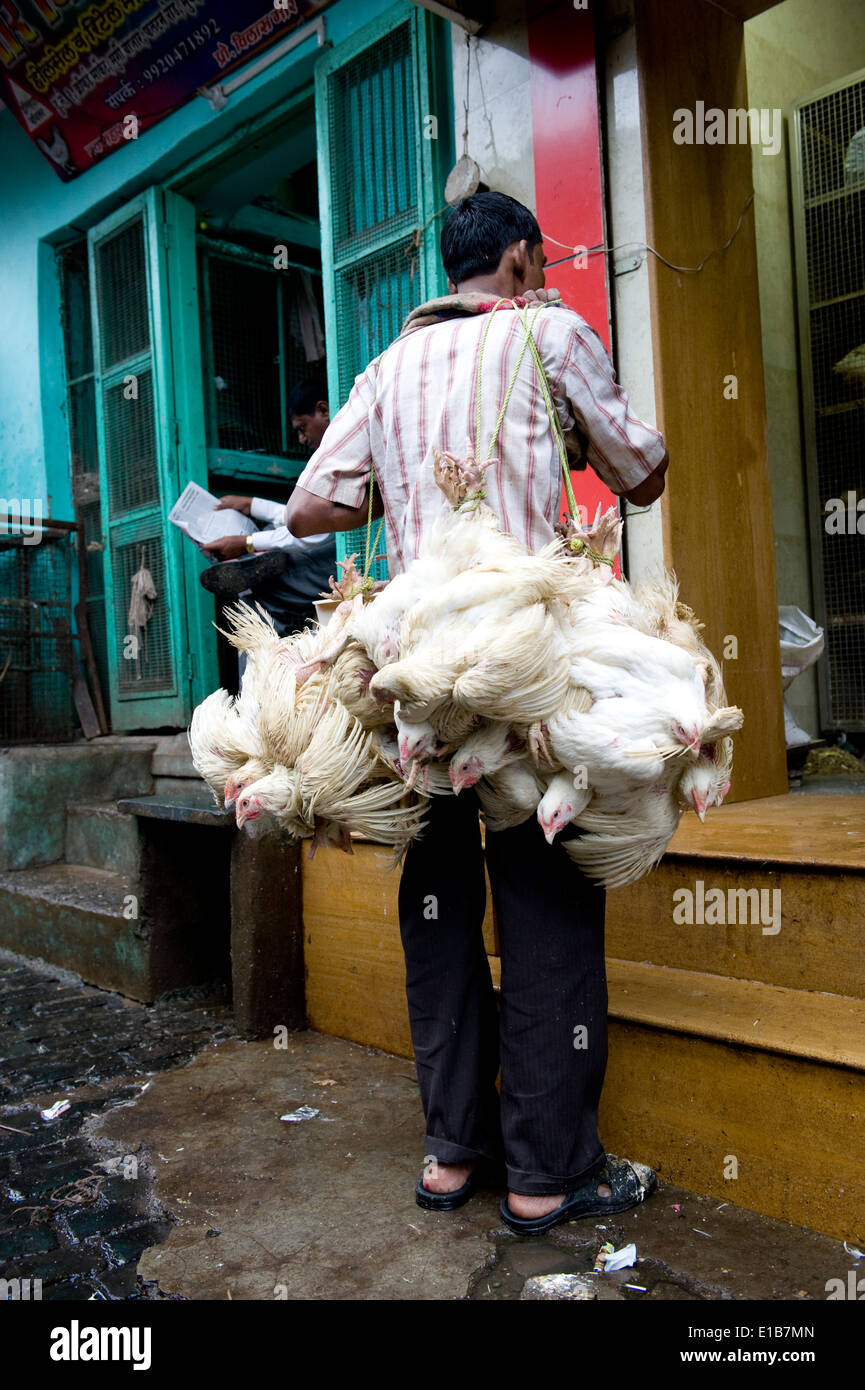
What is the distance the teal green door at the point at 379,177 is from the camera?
3.86m

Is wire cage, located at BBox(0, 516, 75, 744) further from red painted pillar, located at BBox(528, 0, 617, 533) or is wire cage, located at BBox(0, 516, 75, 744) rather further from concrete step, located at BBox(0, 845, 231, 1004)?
red painted pillar, located at BBox(528, 0, 617, 533)

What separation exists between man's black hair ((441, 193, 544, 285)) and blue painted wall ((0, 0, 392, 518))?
420 cm

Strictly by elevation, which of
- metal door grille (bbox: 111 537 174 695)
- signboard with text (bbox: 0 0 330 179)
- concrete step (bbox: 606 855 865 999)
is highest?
signboard with text (bbox: 0 0 330 179)

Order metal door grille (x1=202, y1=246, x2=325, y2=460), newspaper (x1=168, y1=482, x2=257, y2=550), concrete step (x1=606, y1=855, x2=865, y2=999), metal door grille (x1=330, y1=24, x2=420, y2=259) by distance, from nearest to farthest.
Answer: concrete step (x1=606, y1=855, x2=865, y2=999), metal door grille (x1=330, y1=24, x2=420, y2=259), newspaper (x1=168, y1=482, x2=257, y2=550), metal door grille (x1=202, y1=246, x2=325, y2=460)

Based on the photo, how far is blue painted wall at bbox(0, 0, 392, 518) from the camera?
5.70 m

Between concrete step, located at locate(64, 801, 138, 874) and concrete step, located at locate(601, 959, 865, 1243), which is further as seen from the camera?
concrete step, located at locate(64, 801, 138, 874)

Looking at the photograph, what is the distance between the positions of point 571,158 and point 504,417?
79.6 inches

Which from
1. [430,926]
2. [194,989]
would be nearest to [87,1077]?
[194,989]

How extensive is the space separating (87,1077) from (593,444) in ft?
7.45

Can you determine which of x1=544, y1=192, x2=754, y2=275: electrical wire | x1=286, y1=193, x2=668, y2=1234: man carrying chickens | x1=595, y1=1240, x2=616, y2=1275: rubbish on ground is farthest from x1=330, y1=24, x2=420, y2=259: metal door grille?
x1=595, y1=1240, x2=616, y2=1275: rubbish on ground

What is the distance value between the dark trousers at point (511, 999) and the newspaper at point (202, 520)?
3045mm

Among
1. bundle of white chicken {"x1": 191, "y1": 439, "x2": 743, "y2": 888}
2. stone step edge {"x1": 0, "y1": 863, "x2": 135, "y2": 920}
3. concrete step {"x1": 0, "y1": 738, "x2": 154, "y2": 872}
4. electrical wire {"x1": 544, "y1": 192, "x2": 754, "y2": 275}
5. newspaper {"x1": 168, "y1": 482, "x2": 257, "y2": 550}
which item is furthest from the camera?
concrete step {"x1": 0, "y1": 738, "x2": 154, "y2": 872}

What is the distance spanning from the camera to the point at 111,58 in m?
5.27

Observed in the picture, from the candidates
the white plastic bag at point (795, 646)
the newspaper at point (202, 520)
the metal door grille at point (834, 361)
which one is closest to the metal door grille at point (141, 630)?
the newspaper at point (202, 520)
